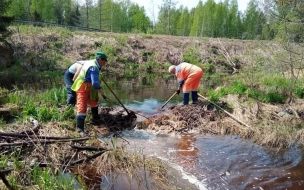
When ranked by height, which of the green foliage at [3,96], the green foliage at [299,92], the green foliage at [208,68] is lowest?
the green foliage at [3,96]

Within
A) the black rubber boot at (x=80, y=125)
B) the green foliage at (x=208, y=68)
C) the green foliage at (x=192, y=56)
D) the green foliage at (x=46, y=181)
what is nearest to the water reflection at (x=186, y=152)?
the black rubber boot at (x=80, y=125)

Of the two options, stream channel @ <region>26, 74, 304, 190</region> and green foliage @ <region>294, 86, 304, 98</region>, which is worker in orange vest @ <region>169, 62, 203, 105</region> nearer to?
stream channel @ <region>26, 74, 304, 190</region>

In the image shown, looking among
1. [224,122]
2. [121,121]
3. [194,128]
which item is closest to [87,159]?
[121,121]

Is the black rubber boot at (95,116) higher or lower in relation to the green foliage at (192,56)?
lower

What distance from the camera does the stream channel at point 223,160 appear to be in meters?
5.05

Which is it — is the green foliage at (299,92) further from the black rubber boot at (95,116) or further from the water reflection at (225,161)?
the black rubber boot at (95,116)

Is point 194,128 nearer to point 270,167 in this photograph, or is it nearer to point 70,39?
point 270,167

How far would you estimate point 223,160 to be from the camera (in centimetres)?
602

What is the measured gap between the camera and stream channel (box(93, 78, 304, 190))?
5051 mm

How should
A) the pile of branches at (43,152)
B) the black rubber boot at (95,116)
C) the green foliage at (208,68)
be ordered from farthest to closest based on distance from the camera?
the green foliage at (208,68), the black rubber boot at (95,116), the pile of branches at (43,152)

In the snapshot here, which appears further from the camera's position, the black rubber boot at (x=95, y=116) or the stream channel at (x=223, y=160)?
the black rubber boot at (x=95, y=116)

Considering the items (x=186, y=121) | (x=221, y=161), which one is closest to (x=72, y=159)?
(x=221, y=161)

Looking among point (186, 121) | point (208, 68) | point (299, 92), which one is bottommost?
point (186, 121)

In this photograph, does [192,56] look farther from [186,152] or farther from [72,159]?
[72,159]
